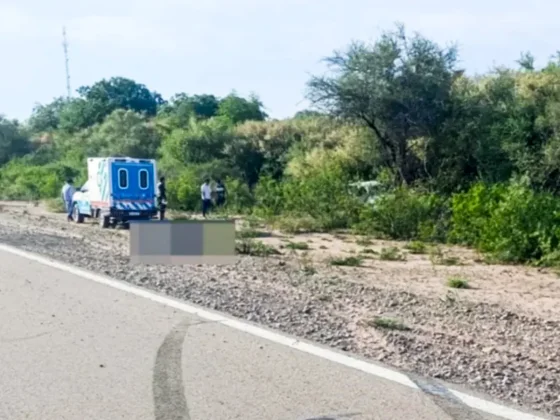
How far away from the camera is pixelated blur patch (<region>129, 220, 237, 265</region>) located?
1436 centimetres

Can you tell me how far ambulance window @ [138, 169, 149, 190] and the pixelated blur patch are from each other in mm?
12234

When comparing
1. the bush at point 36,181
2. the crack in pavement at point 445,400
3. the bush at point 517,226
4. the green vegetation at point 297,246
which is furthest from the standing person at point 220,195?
the crack in pavement at point 445,400

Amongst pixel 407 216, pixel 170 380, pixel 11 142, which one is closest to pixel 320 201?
pixel 407 216

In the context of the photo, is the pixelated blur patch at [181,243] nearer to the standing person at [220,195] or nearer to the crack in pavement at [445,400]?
the crack in pavement at [445,400]

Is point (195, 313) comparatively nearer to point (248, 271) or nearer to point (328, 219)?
point (248, 271)

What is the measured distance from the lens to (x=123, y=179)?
2769cm

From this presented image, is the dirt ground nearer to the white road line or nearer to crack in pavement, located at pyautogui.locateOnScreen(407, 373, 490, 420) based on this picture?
the white road line

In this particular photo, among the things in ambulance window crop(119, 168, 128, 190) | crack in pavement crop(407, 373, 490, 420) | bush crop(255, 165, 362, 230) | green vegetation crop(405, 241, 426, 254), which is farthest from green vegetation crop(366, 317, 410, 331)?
ambulance window crop(119, 168, 128, 190)

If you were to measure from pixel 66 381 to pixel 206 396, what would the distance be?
4.27 ft

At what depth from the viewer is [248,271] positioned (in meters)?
14.5

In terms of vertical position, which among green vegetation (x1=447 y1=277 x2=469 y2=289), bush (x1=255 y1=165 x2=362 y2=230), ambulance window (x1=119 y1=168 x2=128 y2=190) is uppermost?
ambulance window (x1=119 y1=168 x2=128 y2=190)

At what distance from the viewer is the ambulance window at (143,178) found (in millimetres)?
27859

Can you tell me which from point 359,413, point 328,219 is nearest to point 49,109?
point 328,219

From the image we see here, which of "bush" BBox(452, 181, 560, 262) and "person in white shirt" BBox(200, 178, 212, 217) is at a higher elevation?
"person in white shirt" BBox(200, 178, 212, 217)
